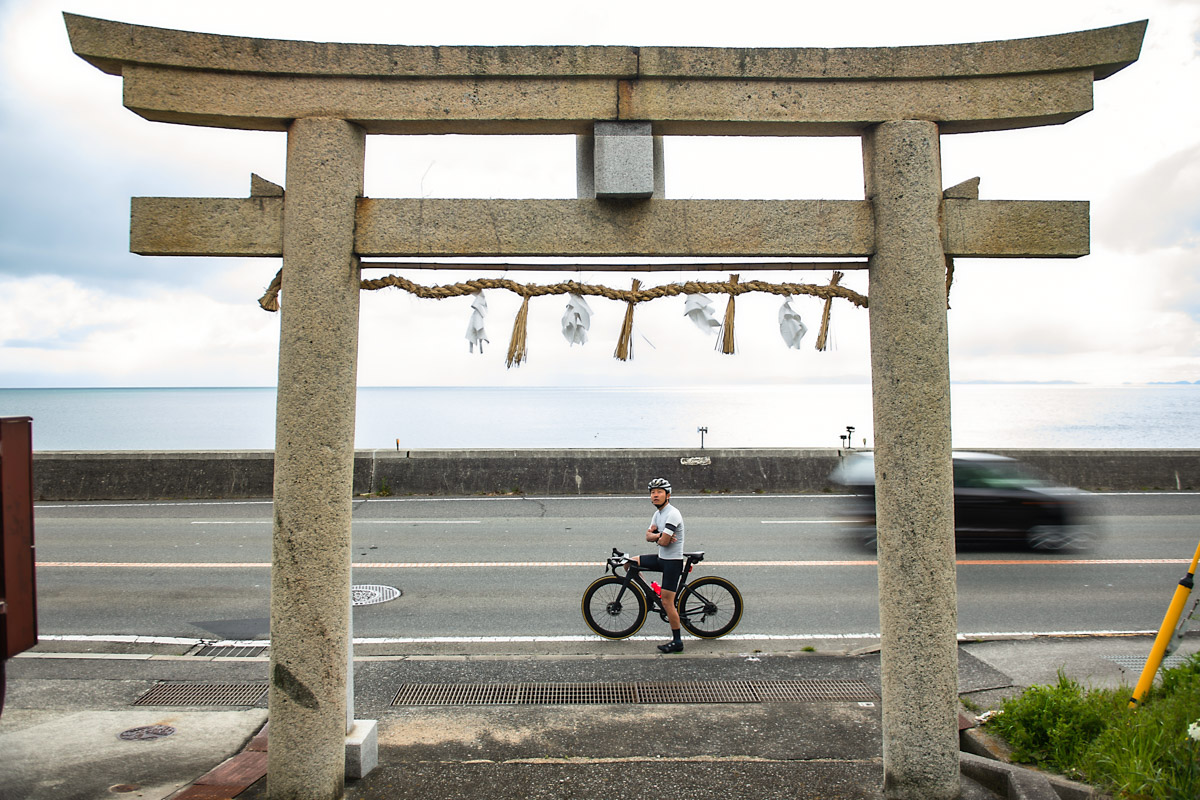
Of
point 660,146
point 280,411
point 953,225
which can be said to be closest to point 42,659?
point 280,411

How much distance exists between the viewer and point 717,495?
16719 millimetres

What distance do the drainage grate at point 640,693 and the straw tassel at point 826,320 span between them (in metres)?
3.24

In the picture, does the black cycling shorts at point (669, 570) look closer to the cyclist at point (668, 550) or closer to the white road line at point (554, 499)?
the cyclist at point (668, 550)

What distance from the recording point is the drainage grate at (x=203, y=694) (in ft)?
20.8

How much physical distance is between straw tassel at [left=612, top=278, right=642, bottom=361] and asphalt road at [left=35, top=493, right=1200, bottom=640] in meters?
4.52

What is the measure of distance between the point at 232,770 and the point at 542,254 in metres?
3.98

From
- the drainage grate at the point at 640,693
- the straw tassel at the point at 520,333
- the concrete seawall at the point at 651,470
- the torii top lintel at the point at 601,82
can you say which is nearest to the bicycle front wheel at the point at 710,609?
the drainage grate at the point at 640,693

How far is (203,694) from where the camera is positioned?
6.51 m

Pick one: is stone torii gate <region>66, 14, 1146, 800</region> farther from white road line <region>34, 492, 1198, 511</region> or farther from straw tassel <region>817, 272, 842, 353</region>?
white road line <region>34, 492, 1198, 511</region>

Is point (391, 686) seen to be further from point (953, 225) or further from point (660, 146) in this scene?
point (953, 225)

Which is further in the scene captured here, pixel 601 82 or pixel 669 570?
pixel 669 570

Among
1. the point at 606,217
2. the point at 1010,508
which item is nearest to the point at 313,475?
the point at 606,217

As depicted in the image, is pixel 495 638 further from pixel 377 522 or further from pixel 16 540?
pixel 377 522

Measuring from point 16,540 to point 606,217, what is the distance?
3.63 metres
